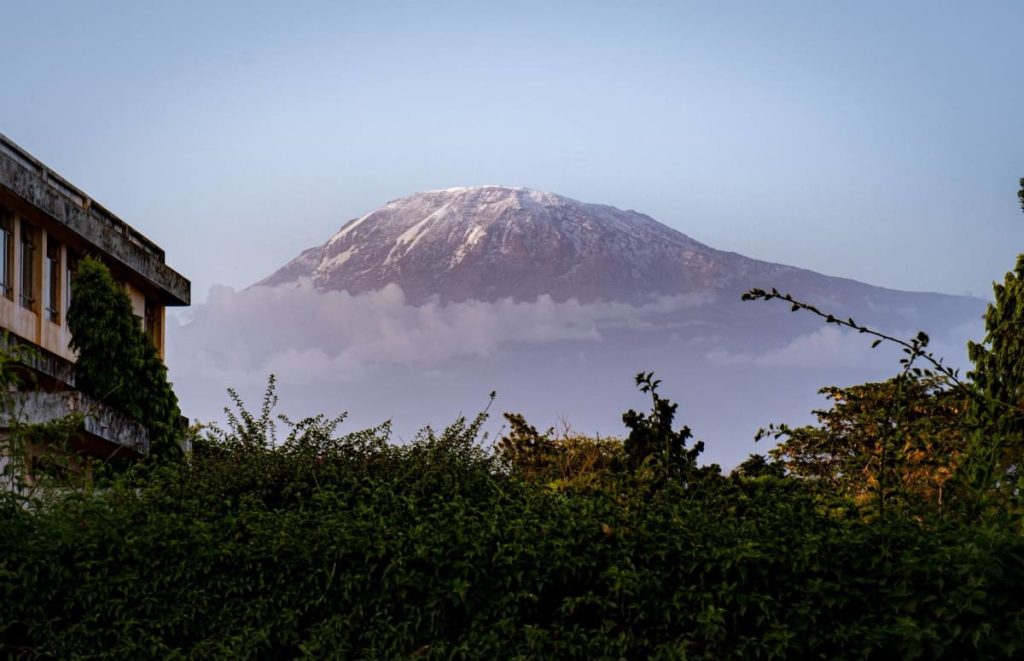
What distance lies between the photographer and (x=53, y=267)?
1061 inches

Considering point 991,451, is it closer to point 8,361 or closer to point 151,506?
point 151,506

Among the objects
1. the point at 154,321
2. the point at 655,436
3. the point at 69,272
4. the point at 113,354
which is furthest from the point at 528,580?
the point at 154,321

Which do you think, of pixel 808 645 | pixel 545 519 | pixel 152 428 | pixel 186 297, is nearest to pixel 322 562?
pixel 545 519

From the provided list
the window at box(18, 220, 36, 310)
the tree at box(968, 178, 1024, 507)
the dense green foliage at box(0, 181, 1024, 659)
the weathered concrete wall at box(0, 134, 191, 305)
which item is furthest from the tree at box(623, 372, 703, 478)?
the window at box(18, 220, 36, 310)

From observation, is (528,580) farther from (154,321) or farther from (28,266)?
(154,321)

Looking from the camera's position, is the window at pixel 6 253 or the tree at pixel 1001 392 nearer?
the tree at pixel 1001 392

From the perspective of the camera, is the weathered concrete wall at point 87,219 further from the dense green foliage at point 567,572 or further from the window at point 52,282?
the dense green foliage at point 567,572

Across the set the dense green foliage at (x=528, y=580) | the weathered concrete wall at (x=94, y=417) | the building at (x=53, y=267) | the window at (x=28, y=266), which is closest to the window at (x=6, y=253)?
the building at (x=53, y=267)

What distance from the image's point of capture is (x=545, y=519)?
337 inches

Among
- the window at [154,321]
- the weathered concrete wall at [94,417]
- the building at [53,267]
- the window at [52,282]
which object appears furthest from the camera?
the window at [154,321]

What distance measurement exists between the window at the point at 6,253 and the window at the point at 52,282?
1.80 metres

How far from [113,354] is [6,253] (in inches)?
117

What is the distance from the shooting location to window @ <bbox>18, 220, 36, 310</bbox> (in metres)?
25.5

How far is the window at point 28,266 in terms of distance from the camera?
25547 mm
